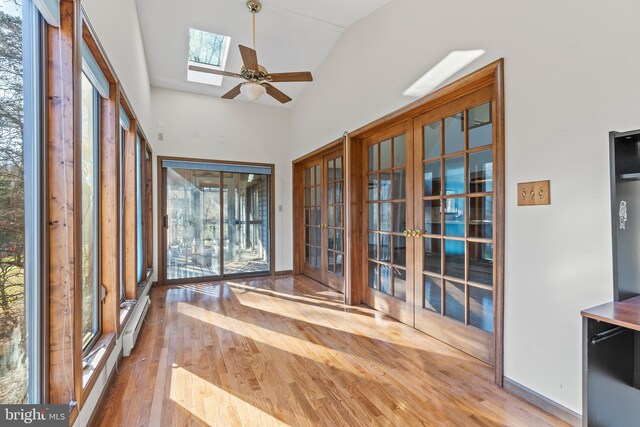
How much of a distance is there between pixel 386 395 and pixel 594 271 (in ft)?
4.54

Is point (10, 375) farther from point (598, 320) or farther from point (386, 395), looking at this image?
point (598, 320)

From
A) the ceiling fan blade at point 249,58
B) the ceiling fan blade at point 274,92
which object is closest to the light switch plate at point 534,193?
the ceiling fan blade at point 249,58

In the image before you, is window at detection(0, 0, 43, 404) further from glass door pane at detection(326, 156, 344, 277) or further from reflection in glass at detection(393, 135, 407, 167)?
glass door pane at detection(326, 156, 344, 277)

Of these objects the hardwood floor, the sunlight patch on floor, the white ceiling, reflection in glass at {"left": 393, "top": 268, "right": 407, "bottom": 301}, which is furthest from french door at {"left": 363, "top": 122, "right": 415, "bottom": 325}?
the sunlight patch on floor

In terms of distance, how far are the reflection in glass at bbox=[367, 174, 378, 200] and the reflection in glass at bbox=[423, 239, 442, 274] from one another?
96cm

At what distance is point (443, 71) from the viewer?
8.07ft

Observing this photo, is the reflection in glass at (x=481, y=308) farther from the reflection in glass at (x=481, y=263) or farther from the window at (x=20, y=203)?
the window at (x=20, y=203)

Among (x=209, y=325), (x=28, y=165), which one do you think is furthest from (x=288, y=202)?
(x=28, y=165)

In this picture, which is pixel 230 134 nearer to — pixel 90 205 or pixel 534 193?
pixel 90 205

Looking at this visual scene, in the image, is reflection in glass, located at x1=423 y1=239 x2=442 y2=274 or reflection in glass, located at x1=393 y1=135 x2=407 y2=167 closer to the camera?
reflection in glass, located at x1=423 y1=239 x2=442 y2=274

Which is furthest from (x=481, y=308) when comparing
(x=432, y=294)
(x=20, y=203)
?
(x=20, y=203)

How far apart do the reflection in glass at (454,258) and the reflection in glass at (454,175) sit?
1.44 feet

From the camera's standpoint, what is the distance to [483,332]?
2363 mm

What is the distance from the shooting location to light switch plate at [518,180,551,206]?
1782 mm
